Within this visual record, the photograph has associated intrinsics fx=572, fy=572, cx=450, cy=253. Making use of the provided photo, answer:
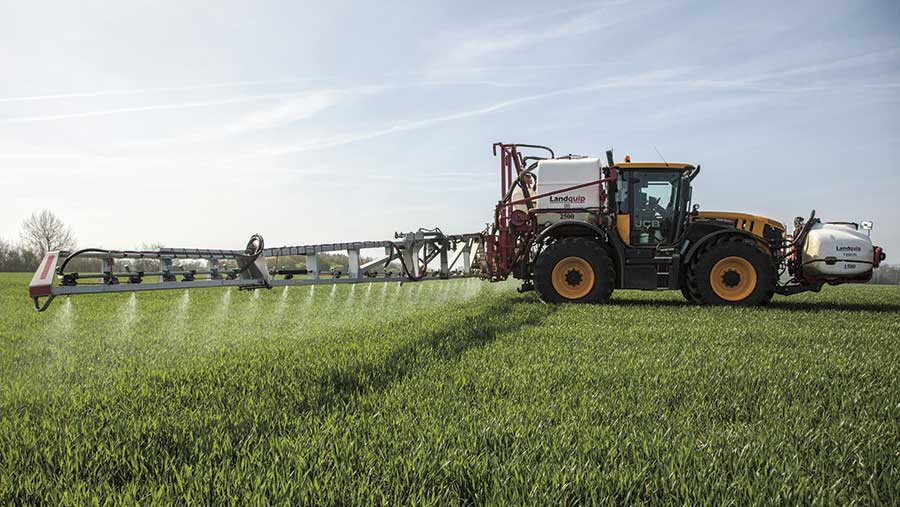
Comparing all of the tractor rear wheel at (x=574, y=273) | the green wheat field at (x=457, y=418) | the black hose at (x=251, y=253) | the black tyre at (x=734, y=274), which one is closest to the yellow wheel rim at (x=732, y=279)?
the black tyre at (x=734, y=274)

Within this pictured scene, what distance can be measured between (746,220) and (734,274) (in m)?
1.22

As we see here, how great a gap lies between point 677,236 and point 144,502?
9.22 meters

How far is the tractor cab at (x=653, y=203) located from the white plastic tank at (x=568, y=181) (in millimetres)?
442

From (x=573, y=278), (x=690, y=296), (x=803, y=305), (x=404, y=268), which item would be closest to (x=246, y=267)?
(x=404, y=268)

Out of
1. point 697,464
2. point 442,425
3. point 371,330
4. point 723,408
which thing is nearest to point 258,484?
point 442,425

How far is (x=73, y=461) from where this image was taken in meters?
2.74

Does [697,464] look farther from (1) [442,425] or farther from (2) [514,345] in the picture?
(2) [514,345]

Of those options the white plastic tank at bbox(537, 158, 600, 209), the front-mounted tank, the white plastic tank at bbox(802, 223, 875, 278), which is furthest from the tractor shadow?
the white plastic tank at bbox(537, 158, 600, 209)

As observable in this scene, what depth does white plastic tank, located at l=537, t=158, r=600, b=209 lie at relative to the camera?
10039 mm

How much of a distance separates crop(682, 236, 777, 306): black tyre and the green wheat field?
2900 millimetres

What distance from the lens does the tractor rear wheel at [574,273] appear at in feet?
32.0

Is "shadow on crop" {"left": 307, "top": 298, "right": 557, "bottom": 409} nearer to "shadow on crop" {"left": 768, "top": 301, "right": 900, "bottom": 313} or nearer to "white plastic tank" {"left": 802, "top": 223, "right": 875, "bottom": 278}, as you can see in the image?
"shadow on crop" {"left": 768, "top": 301, "right": 900, "bottom": 313}

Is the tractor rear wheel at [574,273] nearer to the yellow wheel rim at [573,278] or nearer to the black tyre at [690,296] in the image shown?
the yellow wheel rim at [573,278]

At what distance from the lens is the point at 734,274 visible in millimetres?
9531
